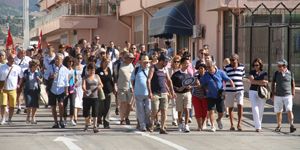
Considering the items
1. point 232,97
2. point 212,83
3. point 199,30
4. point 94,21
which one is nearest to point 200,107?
point 212,83

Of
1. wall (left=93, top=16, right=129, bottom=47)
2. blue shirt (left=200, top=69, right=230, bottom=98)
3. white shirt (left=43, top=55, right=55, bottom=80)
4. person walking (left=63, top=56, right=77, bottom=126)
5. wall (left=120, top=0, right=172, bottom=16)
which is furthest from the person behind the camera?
wall (left=93, top=16, right=129, bottom=47)

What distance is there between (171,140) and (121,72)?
3454 millimetres

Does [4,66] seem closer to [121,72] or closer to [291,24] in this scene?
[121,72]

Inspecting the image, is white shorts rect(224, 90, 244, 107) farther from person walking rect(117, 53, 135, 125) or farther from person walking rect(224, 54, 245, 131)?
person walking rect(117, 53, 135, 125)

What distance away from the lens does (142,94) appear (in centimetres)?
1730

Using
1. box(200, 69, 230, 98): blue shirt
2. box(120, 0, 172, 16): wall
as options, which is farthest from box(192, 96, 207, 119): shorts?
box(120, 0, 172, 16): wall

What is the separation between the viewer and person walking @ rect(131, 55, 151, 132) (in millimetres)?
17328

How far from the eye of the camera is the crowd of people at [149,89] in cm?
1736

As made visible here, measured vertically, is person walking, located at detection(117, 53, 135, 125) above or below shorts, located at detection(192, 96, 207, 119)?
above

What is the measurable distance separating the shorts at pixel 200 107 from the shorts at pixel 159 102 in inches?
35.2

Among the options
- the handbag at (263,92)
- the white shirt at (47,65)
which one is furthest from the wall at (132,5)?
the handbag at (263,92)

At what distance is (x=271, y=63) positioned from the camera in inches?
1014

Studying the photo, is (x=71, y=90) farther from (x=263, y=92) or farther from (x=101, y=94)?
(x=263, y=92)

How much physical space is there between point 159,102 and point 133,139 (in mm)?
1751
